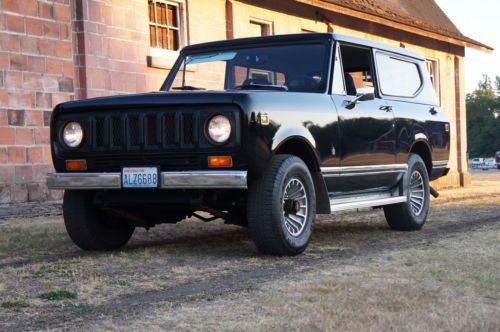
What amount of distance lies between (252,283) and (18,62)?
645 centimetres

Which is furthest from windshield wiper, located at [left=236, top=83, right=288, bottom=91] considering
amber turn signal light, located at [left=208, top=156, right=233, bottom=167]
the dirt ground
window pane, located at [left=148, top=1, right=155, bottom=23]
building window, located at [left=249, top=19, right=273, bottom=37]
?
building window, located at [left=249, top=19, right=273, bottom=37]

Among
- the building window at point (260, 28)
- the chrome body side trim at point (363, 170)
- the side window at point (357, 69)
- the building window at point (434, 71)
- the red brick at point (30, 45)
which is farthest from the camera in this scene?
the building window at point (434, 71)

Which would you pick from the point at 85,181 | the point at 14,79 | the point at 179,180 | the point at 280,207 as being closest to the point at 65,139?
the point at 85,181

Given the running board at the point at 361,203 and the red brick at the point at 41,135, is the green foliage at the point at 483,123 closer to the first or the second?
the red brick at the point at 41,135

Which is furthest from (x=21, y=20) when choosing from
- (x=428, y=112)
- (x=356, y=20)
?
(x=356, y=20)

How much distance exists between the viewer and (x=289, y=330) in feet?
12.9

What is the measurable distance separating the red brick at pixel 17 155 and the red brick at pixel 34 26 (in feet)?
4.89

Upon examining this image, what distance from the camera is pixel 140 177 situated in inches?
248

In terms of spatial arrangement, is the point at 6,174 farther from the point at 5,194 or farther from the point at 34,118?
the point at 34,118

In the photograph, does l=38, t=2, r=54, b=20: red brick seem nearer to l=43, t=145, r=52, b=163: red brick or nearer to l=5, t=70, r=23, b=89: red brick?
l=5, t=70, r=23, b=89: red brick

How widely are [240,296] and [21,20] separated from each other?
7012 mm

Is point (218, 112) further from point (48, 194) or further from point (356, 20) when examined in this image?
point (356, 20)

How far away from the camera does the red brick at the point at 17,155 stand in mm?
10609

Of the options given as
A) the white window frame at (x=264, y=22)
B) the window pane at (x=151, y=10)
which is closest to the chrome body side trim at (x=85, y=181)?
the window pane at (x=151, y=10)
